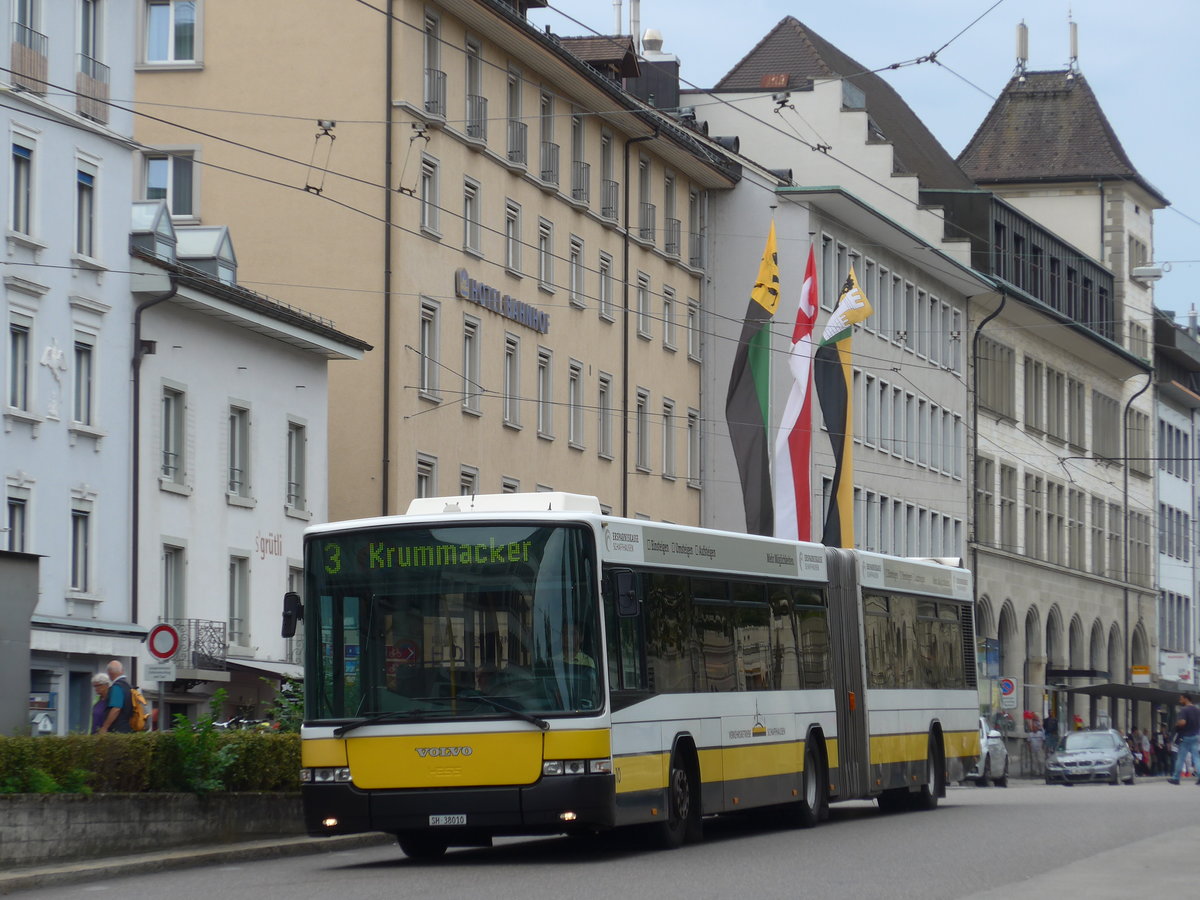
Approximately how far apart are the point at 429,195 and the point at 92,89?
9.32 metres

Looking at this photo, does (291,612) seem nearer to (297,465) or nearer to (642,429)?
(297,465)

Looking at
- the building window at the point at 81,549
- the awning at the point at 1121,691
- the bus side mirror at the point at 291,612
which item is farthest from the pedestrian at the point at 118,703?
the awning at the point at 1121,691

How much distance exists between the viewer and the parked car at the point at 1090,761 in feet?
170

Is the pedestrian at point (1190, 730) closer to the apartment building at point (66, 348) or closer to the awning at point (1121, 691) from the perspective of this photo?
the apartment building at point (66, 348)

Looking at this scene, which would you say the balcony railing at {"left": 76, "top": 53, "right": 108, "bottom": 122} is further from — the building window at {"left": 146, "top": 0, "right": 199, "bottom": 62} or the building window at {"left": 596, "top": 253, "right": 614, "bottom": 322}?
the building window at {"left": 596, "top": 253, "right": 614, "bottom": 322}

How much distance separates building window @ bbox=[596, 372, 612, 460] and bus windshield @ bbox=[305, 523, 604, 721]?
3497cm

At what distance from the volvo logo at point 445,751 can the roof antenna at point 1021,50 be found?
70485 millimetres

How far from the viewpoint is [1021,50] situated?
8681cm

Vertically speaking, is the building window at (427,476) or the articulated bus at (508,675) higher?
Result: the building window at (427,476)

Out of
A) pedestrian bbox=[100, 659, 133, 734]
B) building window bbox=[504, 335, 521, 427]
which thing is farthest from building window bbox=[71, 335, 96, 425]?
building window bbox=[504, 335, 521, 427]

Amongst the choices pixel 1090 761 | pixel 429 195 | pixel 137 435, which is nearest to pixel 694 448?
pixel 1090 761

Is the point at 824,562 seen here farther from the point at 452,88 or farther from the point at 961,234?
the point at 961,234

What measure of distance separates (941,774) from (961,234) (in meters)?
46.1

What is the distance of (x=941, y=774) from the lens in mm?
29406
